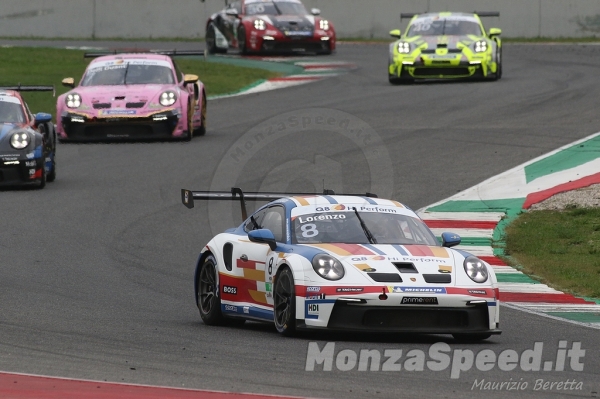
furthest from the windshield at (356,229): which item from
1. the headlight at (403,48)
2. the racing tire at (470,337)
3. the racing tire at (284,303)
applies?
the headlight at (403,48)

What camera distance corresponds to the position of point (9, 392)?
647 centimetres

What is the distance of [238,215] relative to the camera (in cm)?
1628

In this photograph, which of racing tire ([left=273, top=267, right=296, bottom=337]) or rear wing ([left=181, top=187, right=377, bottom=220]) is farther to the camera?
rear wing ([left=181, top=187, right=377, bottom=220])

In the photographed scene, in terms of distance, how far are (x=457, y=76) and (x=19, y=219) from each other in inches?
497

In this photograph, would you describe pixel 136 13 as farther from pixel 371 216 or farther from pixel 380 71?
pixel 371 216

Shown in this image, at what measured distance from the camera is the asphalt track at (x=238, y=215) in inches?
290

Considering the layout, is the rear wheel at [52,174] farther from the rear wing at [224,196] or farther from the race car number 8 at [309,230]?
the race car number 8 at [309,230]

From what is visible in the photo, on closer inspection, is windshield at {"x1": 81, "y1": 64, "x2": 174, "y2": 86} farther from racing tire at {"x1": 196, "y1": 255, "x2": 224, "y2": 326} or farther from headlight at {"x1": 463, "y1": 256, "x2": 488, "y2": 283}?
headlight at {"x1": 463, "y1": 256, "x2": 488, "y2": 283}

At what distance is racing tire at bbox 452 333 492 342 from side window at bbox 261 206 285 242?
1.45 meters

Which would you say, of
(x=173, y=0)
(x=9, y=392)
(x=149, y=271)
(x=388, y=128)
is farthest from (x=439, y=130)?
(x=173, y=0)

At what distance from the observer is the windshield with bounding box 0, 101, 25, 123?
56.4 ft

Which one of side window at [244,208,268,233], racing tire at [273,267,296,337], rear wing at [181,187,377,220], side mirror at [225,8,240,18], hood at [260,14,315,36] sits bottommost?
racing tire at [273,267,296,337]

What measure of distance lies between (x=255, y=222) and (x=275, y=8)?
73.7 feet

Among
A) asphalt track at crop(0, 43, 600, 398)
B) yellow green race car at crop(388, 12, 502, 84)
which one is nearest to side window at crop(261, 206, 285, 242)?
asphalt track at crop(0, 43, 600, 398)
